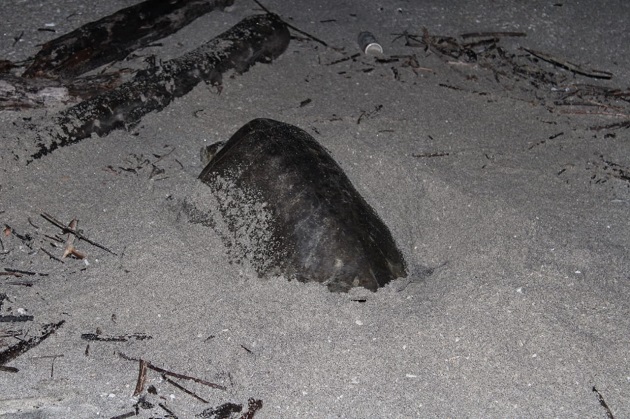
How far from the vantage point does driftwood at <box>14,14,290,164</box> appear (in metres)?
3.87

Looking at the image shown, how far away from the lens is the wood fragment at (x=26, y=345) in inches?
104

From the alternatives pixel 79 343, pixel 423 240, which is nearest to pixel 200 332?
pixel 79 343

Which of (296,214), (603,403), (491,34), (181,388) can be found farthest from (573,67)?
(181,388)

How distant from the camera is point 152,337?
9.07 ft

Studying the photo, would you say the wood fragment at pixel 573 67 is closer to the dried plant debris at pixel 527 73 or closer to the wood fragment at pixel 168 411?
the dried plant debris at pixel 527 73

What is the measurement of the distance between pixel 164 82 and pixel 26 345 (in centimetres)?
215

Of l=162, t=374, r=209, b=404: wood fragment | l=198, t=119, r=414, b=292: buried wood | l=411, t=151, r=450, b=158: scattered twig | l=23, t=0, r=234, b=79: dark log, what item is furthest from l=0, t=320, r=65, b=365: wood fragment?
l=411, t=151, r=450, b=158: scattered twig

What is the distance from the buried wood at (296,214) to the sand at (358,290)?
95mm

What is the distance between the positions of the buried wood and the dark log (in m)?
1.63

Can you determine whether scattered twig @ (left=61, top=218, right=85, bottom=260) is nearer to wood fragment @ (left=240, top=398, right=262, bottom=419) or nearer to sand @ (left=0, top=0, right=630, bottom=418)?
sand @ (left=0, top=0, right=630, bottom=418)

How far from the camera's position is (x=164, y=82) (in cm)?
433

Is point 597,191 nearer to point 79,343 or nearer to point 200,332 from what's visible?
point 200,332

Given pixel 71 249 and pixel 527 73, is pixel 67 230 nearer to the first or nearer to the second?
pixel 71 249

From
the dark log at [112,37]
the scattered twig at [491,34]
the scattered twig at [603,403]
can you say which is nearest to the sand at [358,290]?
the scattered twig at [603,403]
